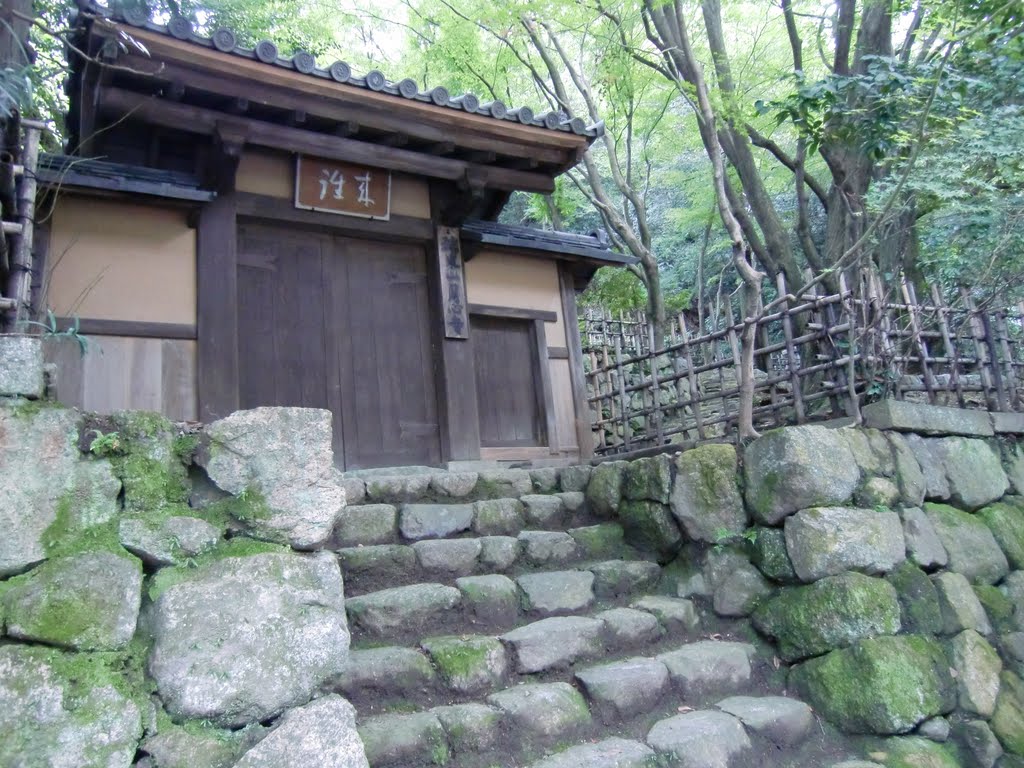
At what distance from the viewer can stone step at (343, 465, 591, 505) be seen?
16.6ft

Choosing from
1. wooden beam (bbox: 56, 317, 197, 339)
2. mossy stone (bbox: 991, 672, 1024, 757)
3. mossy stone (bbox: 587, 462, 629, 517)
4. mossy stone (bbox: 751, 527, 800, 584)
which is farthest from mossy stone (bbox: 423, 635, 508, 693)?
wooden beam (bbox: 56, 317, 197, 339)

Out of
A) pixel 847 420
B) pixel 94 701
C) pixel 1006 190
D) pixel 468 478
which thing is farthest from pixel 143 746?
pixel 1006 190

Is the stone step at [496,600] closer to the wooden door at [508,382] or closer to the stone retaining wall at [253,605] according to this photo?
the stone retaining wall at [253,605]

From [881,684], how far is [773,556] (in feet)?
2.89

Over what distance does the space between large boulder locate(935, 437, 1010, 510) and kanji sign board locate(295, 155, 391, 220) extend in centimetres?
498

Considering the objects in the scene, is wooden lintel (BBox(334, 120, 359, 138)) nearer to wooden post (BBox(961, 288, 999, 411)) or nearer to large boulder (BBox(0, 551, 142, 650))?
large boulder (BBox(0, 551, 142, 650))

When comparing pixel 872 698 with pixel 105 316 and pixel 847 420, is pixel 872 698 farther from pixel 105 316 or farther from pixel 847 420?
pixel 105 316

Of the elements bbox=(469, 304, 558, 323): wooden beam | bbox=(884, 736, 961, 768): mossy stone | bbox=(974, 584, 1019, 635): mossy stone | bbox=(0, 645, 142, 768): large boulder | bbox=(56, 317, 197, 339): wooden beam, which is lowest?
bbox=(884, 736, 961, 768): mossy stone

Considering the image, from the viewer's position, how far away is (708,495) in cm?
480

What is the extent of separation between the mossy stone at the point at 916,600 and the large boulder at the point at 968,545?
552 mm

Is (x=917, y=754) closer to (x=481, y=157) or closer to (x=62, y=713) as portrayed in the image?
(x=62, y=713)

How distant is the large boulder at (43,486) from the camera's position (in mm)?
2391

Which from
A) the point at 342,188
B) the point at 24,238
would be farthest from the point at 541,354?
the point at 24,238

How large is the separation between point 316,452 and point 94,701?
3.52 feet
